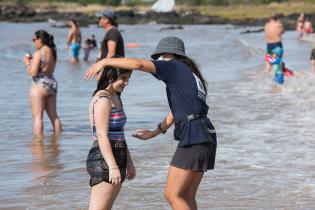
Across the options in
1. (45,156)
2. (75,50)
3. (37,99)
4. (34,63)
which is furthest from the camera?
(75,50)

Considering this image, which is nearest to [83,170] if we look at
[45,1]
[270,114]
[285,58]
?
[270,114]

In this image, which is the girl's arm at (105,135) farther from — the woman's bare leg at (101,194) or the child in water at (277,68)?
the child in water at (277,68)

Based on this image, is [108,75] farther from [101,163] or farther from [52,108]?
[52,108]

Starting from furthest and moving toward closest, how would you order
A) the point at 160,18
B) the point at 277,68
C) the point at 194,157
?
1. the point at 160,18
2. the point at 277,68
3. the point at 194,157

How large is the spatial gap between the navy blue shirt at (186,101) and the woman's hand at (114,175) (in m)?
0.49

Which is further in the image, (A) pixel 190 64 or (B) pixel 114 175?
(A) pixel 190 64

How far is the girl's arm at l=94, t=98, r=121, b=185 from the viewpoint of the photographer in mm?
5363

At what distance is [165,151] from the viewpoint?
10219 mm

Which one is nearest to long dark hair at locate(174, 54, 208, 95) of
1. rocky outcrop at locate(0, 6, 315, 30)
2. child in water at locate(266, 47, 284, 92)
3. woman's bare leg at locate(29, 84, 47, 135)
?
woman's bare leg at locate(29, 84, 47, 135)

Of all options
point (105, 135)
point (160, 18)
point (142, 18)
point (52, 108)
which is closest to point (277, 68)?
point (52, 108)

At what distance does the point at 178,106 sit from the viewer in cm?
564

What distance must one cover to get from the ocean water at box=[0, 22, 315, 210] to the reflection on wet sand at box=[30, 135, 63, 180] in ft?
0.04

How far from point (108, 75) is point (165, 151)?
4787 mm

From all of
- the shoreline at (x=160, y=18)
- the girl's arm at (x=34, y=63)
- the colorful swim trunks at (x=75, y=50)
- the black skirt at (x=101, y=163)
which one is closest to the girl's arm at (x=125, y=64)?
the black skirt at (x=101, y=163)
